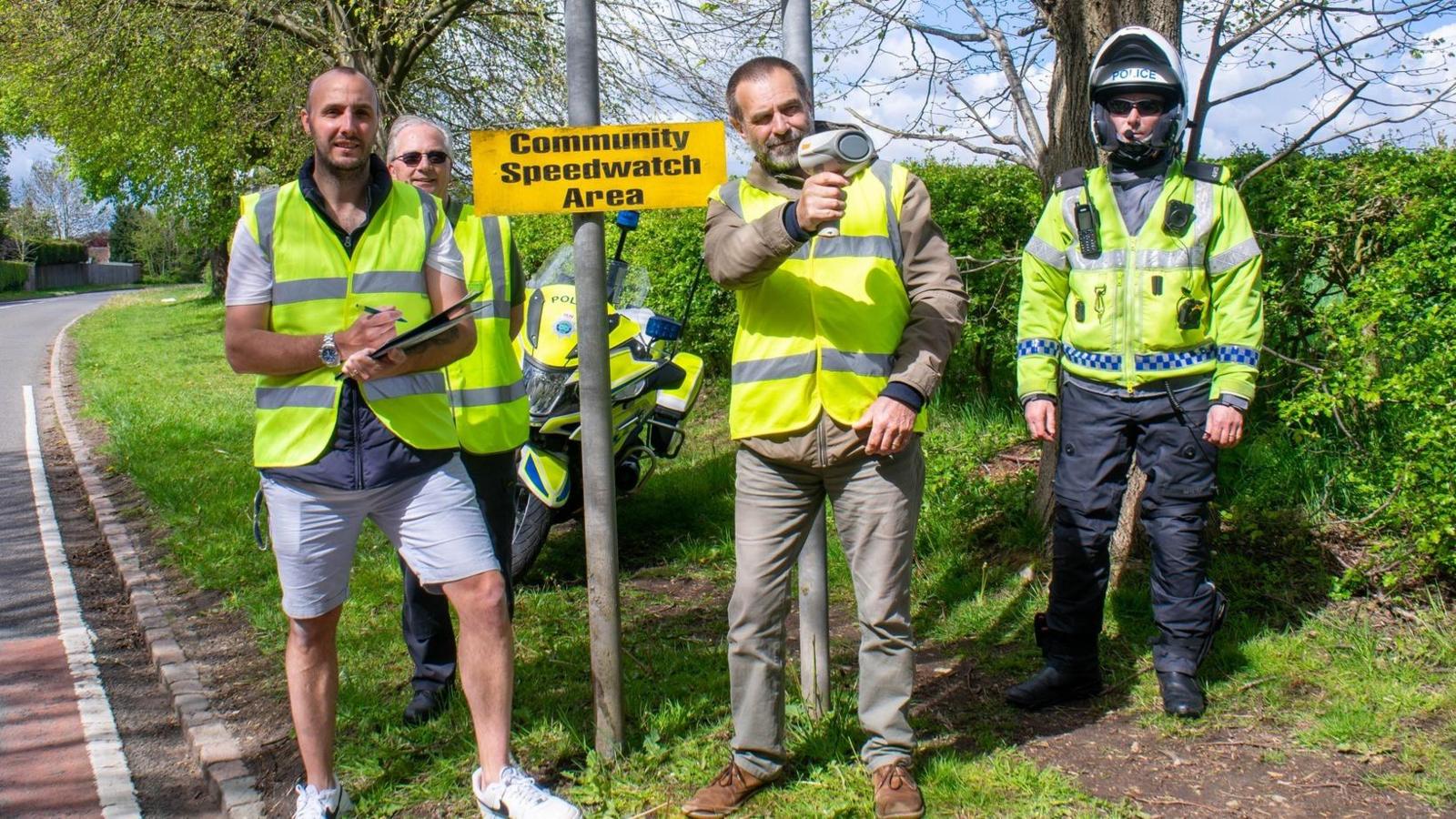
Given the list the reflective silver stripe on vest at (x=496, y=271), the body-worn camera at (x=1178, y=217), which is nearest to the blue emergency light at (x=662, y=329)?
the reflective silver stripe on vest at (x=496, y=271)

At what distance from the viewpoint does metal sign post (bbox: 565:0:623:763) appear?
358 cm

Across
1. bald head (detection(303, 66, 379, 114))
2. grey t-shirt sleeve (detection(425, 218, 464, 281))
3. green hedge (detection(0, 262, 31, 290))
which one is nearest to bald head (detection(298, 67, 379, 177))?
bald head (detection(303, 66, 379, 114))

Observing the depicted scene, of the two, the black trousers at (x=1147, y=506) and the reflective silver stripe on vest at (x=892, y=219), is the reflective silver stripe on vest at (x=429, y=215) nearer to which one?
the reflective silver stripe on vest at (x=892, y=219)

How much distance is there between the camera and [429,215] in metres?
3.44

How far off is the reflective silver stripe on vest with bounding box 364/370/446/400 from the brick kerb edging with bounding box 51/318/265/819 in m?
1.47

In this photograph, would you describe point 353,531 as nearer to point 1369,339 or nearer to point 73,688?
point 73,688

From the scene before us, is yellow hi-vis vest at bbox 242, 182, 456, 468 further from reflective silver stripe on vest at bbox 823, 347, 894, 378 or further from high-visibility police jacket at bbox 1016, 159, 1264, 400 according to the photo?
high-visibility police jacket at bbox 1016, 159, 1264, 400

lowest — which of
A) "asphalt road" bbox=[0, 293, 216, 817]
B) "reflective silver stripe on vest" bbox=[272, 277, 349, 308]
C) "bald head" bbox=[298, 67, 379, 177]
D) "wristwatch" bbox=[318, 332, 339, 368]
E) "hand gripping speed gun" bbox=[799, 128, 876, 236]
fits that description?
"asphalt road" bbox=[0, 293, 216, 817]

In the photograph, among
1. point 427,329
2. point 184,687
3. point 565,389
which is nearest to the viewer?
point 427,329

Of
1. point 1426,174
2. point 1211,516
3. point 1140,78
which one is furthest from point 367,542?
point 1426,174

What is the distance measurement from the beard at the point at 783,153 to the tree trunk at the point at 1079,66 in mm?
2074

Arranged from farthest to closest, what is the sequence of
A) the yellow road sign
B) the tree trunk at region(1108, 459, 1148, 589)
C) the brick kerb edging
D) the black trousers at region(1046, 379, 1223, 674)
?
the tree trunk at region(1108, 459, 1148, 589)
the brick kerb edging
the black trousers at region(1046, 379, 1223, 674)
the yellow road sign

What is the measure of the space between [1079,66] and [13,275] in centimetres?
6408

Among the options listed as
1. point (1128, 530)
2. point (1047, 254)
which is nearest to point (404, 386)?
point (1047, 254)
